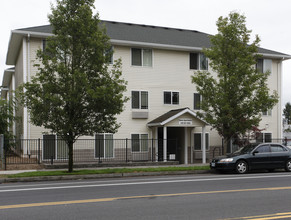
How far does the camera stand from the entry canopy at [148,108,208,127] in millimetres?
22734

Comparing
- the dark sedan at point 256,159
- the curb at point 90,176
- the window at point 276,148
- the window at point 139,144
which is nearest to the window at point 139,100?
the window at point 139,144

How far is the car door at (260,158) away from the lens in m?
17.1

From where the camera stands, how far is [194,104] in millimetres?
26109

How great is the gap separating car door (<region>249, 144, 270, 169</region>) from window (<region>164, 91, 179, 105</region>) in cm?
895

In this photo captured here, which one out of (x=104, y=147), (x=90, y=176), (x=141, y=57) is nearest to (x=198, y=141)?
(x=104, y=147)

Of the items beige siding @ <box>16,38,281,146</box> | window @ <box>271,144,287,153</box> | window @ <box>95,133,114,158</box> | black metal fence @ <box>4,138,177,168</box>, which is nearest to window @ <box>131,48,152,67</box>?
beige siding @ <box>16,38,281,146</box>

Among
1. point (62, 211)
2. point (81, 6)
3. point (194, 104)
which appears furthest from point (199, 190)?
point (194, 104)

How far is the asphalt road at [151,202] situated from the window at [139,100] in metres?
12.5

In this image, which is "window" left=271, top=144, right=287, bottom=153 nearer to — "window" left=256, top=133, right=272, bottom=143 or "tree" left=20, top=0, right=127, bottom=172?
"tree" left=20, top=0, right=127, bottom=172

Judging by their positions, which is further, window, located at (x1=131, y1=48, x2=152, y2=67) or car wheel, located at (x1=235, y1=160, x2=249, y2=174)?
window, located at (x1=131, y1=48, x2=152, y2=67)

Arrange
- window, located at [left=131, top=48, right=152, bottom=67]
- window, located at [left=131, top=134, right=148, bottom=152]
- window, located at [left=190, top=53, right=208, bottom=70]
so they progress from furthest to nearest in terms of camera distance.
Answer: window, located at [left=190, top=53, right=208, bottom=70], window, located at [left=131, top=48, right=152, bottom=67], window, located at [left=131, top=134, right=148, bottom=152]

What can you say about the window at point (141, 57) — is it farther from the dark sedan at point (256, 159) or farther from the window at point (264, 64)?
the dark sedan at point (256, 159)

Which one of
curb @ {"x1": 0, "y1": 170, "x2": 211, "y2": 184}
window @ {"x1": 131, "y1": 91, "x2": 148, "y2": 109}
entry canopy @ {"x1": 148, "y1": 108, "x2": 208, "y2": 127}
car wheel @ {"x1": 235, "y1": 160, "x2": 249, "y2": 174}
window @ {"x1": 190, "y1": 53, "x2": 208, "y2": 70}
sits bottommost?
curb @ {"x1": 0, "y1": 170, "x2": 211, "y2": 184}

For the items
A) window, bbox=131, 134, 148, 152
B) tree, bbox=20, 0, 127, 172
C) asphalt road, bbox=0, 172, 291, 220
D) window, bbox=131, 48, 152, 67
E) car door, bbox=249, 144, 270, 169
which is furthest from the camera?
window, bbox=131, 48, 152, 67
